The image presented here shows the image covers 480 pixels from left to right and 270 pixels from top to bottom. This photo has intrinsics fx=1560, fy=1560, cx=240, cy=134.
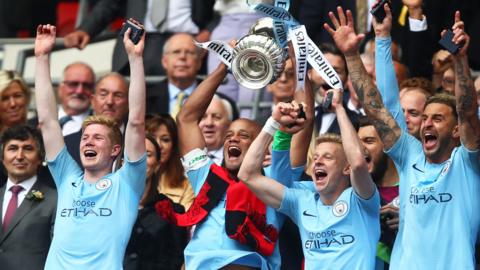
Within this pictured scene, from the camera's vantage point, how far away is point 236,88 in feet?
46.6

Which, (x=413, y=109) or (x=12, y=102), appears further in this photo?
(x=12, y=102)

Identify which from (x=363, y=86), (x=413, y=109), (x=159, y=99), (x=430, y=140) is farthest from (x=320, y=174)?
(x=159, y=99)

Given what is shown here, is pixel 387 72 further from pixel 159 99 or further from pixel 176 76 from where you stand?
pixel 159 99

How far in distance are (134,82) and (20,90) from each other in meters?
3.12

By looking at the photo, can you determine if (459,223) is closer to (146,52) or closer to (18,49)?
(146,52)

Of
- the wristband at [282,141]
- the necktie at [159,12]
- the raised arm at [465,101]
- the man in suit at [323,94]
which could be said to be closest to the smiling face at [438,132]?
the raised arm at [465,101]

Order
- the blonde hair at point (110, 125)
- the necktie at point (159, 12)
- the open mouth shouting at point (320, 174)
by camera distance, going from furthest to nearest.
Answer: the necktie at point (159, 12) < the blonde hair at point (110, 125) < the open mouth shouting at point (320, 174)

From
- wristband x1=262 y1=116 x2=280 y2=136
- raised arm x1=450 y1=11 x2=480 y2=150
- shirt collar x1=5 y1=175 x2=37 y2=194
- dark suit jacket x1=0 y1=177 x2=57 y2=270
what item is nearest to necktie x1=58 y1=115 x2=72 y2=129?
shirt collar x1=5 y1=175 x2=37 y2=194

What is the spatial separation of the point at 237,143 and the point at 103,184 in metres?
1.01

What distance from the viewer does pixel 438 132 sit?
10258 mm

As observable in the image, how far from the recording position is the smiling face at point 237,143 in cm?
1107

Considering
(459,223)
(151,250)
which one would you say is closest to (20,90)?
(151,250)

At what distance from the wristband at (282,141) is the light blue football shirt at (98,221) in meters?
0.92

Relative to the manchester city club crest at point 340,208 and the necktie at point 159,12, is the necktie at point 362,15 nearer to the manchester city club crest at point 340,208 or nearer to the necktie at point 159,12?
the necktie at point 159,12
